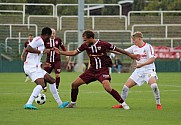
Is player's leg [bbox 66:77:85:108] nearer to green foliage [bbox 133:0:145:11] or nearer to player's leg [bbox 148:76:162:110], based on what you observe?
player's leg [bbox 148:76:162:110]

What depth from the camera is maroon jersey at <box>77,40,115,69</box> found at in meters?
17.5

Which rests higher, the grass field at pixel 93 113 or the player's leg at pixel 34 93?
the player's leg at pixel 34 93

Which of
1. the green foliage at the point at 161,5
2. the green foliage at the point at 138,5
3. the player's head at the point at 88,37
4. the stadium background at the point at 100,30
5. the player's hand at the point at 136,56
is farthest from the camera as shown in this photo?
the green foliage at the point at 138,5

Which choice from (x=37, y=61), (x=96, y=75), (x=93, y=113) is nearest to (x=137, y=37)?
(x=96, y=75)

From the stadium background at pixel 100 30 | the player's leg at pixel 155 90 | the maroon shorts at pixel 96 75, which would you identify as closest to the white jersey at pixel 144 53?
the player's leg at pixel 155 90

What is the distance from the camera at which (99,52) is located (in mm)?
17547

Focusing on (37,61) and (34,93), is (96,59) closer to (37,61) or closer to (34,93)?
(37,61)

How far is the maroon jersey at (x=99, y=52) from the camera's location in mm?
17516

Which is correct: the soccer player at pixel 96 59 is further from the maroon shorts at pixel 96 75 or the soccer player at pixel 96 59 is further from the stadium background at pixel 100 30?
the stadium background at pixel 100 30

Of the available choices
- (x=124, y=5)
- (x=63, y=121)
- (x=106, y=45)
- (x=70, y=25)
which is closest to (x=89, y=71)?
(x=106, y=45)

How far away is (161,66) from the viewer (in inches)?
2074

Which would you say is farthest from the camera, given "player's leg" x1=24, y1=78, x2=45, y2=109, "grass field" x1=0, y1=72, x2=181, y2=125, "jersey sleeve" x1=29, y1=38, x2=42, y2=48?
"jersey sleeve" x1=29, y1=38, x2=42, y2=48

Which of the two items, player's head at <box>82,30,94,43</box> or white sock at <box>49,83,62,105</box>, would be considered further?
white sock at <box>49,83,62,105</box>

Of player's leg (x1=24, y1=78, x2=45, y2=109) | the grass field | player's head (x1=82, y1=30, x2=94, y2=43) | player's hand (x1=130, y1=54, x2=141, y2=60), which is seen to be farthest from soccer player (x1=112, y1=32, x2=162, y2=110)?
player's leg (x1=24, y1=78, x2=45, y2=109)
